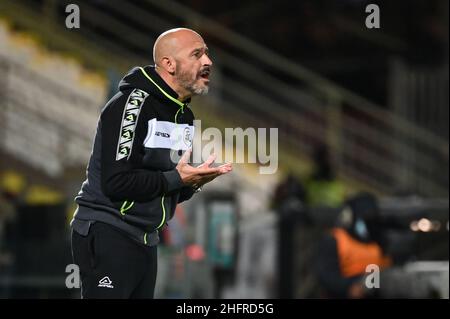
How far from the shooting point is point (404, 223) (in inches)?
417

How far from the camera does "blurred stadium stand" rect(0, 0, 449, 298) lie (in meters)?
15.4

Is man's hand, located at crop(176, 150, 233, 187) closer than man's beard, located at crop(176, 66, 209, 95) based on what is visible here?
Yes

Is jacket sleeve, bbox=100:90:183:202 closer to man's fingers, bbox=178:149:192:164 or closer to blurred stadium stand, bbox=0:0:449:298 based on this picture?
man's fingers, bbox=178:149:192:164

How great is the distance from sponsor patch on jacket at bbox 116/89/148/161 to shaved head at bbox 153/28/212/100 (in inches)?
8.7

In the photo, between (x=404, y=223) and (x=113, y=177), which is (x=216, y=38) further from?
(x=113, y=177)

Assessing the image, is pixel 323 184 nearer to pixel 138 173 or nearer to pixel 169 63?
pixel 169 63

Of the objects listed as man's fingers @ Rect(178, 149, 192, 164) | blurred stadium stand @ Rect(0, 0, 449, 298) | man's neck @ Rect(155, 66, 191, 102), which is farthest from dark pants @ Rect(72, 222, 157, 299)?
blurred stadium stand @ Rect(0, 0, 449, 298)

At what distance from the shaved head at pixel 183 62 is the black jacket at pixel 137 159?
57 mm

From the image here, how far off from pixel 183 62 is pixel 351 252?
14.3 ft

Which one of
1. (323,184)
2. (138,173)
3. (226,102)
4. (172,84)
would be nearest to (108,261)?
(138,173)

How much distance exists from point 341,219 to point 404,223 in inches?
39.0

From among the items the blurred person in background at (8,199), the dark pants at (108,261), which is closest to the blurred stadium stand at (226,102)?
the blurred person in background at (8,199)

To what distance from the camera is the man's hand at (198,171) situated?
5129 millimetres

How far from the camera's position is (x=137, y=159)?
203 inches
